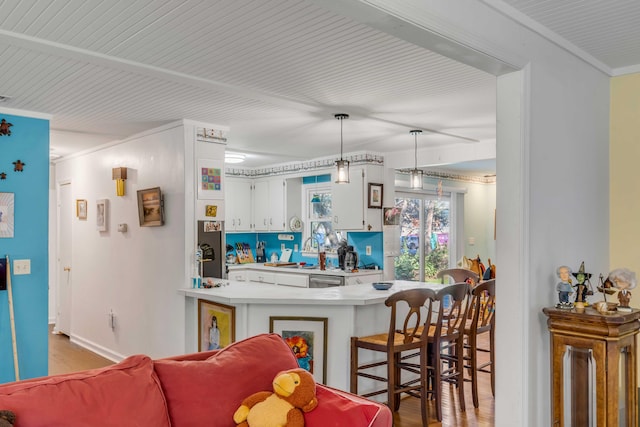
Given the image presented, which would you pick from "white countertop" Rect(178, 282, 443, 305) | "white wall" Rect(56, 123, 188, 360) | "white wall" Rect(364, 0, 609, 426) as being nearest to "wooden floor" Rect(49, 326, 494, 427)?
→ "white wall" Rect(56, 123, 188, 360)

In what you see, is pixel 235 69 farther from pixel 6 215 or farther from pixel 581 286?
pixel 6 215

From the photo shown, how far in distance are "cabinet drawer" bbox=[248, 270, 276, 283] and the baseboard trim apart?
2.33 meters

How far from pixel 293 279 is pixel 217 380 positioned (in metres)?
4.79

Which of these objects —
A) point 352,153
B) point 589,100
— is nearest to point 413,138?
point 352,153

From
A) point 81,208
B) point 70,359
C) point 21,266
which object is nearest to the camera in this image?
point 21,266

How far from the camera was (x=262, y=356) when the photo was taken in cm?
232

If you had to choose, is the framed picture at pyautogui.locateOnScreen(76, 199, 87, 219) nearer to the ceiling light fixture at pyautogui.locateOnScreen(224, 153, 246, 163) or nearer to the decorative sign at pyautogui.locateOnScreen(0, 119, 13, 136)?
the ceiling light fixture at pyautogui.locateOnScreen(224, 153, 246, 163)

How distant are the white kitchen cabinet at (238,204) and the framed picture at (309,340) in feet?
13.3

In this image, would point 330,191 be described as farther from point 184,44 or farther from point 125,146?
point 184,44

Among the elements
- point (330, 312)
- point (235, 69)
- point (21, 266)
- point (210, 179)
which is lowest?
point (330, 312)

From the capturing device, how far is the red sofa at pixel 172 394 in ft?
5.59

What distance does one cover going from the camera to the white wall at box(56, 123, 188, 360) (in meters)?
4.79

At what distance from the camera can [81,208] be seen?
637cm

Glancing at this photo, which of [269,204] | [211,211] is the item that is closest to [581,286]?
[211,211]
